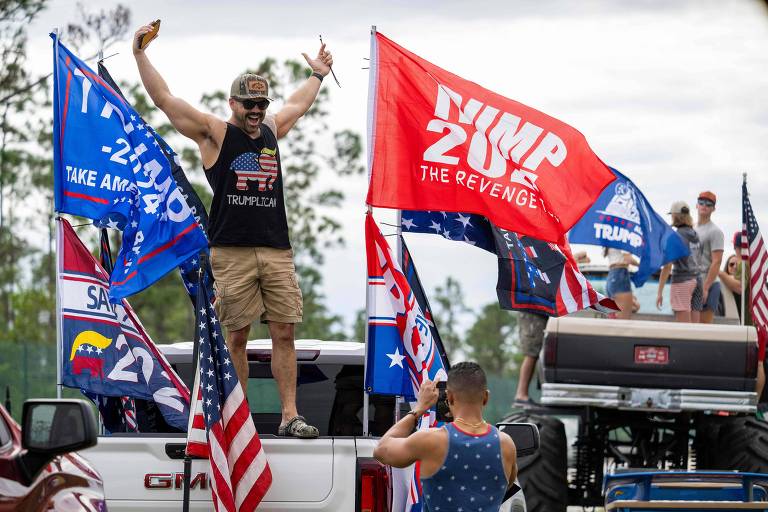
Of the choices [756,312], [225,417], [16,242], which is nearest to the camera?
[225,417]

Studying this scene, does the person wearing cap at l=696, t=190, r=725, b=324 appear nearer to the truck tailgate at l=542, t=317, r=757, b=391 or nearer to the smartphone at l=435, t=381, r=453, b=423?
the truck tailgate at l=542, t=317, r=757, b=391

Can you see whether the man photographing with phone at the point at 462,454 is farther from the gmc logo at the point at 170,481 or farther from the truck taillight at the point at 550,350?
the truck taillight at the point at 550,350

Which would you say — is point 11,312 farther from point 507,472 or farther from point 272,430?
point 507,472

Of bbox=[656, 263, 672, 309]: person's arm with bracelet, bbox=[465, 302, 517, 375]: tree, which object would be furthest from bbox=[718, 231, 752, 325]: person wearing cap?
bbox=[465, 302, 517, 375]: tree

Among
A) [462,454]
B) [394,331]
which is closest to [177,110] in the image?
[394,331]

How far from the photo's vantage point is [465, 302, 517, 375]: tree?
7456 centimetres

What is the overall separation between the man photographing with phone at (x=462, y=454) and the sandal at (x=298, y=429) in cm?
137

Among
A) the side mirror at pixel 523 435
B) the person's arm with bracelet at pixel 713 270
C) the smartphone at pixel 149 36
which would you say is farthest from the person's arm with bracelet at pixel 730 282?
the side mirror at pixel 523 435

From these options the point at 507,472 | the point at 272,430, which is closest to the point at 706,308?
the point at 272,430

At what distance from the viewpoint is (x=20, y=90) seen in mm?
32812

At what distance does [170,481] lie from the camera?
7.33 meters

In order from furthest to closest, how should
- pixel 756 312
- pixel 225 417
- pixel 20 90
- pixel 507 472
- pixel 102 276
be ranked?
pixel 20 90 → pixel 756 312 → pixel 102 276 → pixel 225 417 → pixel 507 472

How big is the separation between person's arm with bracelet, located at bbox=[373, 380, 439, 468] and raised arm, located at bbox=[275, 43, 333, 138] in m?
2.83

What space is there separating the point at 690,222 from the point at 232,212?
6.79 meters
